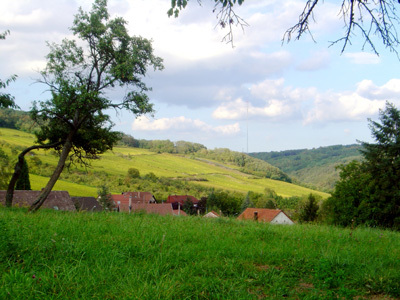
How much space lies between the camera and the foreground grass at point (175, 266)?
3494 mm

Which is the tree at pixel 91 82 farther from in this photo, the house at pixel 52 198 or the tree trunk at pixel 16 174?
the house at pixel 52 198

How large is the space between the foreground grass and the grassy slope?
6899cm

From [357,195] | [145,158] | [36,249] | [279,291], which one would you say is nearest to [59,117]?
[36,249]

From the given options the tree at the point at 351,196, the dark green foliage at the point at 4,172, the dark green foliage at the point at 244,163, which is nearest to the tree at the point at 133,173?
the dark green foliage at the point at 4,172

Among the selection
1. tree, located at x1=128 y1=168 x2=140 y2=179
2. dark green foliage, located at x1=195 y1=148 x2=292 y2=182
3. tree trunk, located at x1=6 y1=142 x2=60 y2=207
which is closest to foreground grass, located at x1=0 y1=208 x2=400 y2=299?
tree trunk, located at x1=6 y1=142 x2=60 y2=207

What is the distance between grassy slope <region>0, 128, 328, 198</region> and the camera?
7925cm

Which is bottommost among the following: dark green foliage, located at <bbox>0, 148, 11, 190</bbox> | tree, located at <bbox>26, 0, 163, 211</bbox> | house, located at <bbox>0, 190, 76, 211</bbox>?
house, located at <bbox>0, 190, 76, 211</bbox>

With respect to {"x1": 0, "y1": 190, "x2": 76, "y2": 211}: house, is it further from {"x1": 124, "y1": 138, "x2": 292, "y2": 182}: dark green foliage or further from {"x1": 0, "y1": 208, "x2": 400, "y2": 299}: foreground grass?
{"x1": 124, "y1": 138, "x2": 292, "y2": 182}: dark green foliage

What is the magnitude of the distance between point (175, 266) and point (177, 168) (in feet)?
323

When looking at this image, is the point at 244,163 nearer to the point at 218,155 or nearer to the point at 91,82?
the point at 218,155

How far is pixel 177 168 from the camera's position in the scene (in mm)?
102438

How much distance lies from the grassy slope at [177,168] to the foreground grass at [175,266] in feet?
226

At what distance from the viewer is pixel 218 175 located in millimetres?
107250

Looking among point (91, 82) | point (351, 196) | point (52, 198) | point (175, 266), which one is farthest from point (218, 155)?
point (175, 266)
